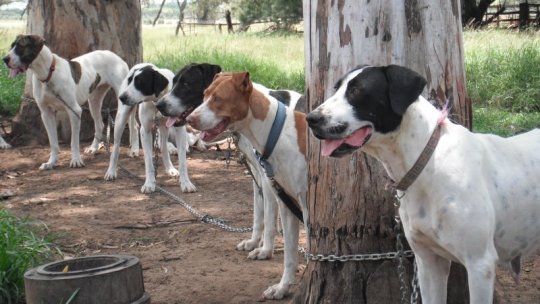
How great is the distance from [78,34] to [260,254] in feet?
23.4

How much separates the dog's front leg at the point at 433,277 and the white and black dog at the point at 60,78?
7671 millimetres

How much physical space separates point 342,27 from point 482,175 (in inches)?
45.0

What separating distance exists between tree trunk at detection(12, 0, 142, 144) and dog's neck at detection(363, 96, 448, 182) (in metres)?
9.44

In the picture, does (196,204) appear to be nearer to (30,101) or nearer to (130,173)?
(130,173)

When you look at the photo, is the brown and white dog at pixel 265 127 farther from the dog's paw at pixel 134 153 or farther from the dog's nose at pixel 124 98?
the dog's paw at pixel 134 153

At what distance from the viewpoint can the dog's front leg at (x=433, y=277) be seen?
3.94m

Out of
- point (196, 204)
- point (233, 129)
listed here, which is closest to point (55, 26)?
point (196, 204)

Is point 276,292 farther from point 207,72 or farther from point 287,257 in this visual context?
point 207,72

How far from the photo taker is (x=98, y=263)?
4867 millimetres

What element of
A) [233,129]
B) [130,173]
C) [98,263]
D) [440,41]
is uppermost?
[440,41]

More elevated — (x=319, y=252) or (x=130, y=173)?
(x=319, y=252)

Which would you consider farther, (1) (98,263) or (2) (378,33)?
(1) (98,263)

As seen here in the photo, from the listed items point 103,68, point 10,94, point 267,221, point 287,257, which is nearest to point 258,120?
point 287,257

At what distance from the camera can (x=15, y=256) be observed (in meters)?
5.41
